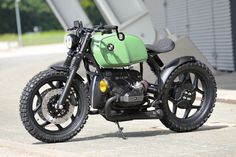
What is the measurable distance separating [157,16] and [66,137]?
17420mm

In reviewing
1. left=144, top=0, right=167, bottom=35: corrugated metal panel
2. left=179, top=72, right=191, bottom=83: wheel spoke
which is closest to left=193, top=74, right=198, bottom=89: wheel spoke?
left=179, top=72, right=191, bottom=83: wheel spoke

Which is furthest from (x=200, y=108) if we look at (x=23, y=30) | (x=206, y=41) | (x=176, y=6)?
(x=23, y=30)

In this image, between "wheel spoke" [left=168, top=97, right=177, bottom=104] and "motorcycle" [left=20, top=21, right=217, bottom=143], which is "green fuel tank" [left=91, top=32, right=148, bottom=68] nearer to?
"motorcycle" [left=20, top=21, right=217, bottom=143]

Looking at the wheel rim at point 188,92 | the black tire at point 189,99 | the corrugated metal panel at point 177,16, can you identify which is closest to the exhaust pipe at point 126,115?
the black tire at point 189,99

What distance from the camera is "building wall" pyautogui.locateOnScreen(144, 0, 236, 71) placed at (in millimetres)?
19983

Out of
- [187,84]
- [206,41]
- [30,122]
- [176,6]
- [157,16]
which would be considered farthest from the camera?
[157,16]

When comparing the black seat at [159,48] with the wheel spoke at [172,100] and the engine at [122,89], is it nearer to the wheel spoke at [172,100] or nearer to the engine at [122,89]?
the engine at [122,89]

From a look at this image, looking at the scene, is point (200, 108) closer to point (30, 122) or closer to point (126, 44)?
point (126, 44)

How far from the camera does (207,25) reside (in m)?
21.2

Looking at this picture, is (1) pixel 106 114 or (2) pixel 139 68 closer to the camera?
(1) pixel 106 114

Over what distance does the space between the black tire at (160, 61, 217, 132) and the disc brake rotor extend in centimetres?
118

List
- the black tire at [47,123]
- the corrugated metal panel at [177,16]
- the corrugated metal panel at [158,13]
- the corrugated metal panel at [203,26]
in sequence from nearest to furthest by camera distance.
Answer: the black tire at [47,123], the corrugated metal panel at [203,26], the corrugated metal panel at [177,16], the corrugated metal panel at [158,13]

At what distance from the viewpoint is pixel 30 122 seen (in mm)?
9008

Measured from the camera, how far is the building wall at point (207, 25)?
20.0 meters
